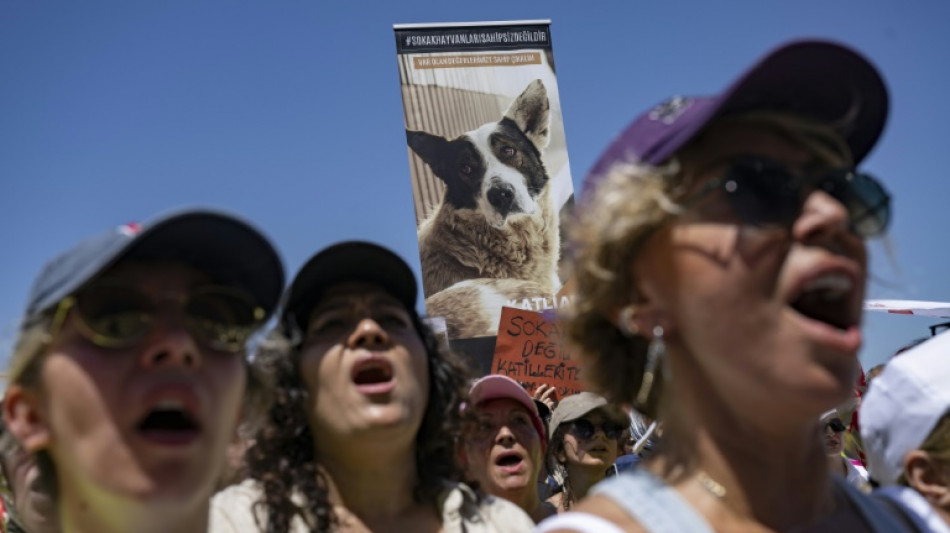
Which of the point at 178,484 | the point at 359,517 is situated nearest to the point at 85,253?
the point at 178,484

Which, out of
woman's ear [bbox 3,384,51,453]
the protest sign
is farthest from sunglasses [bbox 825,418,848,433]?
the protest sign

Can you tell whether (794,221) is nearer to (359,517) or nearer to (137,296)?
(137,296)

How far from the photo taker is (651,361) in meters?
1.73

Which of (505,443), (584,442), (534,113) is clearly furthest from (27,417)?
(534,113)

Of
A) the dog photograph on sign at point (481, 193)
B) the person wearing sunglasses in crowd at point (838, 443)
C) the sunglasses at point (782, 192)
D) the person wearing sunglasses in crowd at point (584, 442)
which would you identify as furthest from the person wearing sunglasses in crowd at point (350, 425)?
the dog photograph on sign at point (481, 193)

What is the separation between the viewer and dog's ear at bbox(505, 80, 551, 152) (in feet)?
59.2

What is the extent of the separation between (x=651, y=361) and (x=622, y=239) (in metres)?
0.27

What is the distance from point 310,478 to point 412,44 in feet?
53.7

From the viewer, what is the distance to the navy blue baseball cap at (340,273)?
2855 mm

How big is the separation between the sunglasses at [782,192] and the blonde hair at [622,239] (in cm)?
6

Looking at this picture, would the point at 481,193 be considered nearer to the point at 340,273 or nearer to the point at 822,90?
the point at 340,273

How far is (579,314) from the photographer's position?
1.81 metres

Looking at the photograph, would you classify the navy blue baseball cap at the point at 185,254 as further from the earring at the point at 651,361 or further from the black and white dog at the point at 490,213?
the black and white dog at the point at 490,213

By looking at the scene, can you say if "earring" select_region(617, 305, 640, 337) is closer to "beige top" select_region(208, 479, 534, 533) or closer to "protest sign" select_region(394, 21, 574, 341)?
"beige top" select_region(208, 479, 534, 533)
